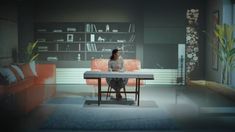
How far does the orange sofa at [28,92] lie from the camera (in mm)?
6836

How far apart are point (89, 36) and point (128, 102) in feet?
13.4

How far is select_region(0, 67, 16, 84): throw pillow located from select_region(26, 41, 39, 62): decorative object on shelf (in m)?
2.89

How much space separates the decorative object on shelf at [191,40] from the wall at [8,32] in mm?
4763

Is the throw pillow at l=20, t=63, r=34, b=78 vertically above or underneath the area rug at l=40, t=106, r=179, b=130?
above

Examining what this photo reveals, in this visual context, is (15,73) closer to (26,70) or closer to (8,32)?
(26,70)

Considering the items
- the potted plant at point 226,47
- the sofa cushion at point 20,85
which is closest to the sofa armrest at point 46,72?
the sofa cushion at point 20,85

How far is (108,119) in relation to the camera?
5938 mm

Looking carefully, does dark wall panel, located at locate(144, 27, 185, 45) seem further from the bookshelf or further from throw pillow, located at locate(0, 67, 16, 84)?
throw pillow, located at locate(0, 67, 16, 84)

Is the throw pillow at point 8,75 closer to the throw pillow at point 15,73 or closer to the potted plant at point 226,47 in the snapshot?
the throw pillow at point 15,73

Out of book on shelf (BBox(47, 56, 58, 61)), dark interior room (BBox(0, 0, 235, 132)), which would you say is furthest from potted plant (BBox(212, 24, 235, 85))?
book on shelf (BBox(47, 56, 58, 61))

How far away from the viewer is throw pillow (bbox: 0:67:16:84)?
724 centimetres

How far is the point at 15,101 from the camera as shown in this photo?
714cm

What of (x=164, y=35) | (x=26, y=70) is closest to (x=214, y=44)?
(x=164, y=35)

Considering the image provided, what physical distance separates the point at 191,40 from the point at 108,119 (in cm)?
572
